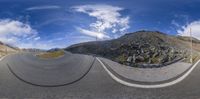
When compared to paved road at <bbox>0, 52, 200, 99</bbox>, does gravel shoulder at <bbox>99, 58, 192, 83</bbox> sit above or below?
above

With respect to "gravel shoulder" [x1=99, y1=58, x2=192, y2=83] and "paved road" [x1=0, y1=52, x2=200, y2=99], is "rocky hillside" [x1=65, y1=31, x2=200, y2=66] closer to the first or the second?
"gravel shoulder" [x1=99, y1=58, x2=192, y2=83]

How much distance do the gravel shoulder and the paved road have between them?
280mm

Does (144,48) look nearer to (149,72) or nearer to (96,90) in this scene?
(149,72)

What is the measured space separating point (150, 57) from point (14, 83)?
129 inches

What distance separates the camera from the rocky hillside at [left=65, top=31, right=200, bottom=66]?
8297 millimetres

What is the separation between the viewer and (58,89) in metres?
8.88

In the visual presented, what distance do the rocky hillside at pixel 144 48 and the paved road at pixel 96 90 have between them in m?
0.63

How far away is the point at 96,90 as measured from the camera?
28.1 ft

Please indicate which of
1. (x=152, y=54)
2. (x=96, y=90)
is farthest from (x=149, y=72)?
(x=96, y=90)

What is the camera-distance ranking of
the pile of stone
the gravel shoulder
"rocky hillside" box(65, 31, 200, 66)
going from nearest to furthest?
"rocky hillside" box(65, 31, 200, 66) < the pile of stone < the gravel shoulder

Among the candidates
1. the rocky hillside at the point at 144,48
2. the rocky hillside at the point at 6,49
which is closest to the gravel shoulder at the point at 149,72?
the rocky hillside at the point at 144,48

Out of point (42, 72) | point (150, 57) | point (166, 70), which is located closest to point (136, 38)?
point (150, 57)

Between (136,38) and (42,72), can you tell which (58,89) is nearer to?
(42,72)

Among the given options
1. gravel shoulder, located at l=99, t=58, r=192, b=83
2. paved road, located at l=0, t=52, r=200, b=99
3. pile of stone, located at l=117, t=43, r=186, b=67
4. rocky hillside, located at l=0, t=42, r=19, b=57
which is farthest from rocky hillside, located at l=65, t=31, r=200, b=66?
rocky hillside, located at l=0, t=42, r=19, b=57
